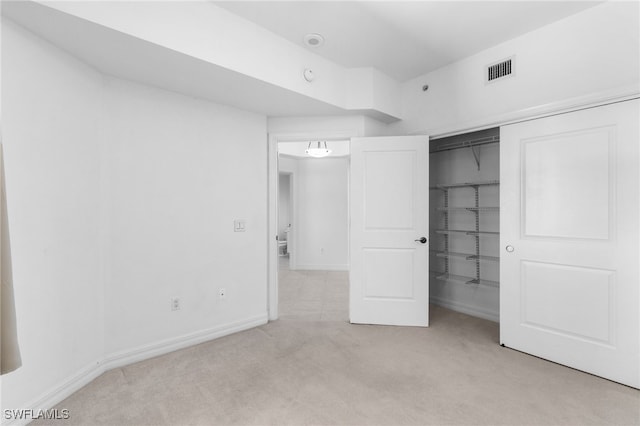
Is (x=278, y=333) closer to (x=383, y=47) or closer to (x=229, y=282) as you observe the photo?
(x=229, y=282)

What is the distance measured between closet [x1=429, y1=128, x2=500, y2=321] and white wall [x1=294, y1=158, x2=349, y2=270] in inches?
92.3

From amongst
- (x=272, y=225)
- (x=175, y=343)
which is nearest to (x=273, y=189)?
(x=272, y=225)

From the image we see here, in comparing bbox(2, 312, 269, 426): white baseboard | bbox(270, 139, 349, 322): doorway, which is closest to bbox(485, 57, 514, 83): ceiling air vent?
bbox(2, 312, 269, 426): white baseboard

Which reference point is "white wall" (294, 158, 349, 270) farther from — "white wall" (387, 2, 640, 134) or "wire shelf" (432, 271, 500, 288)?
"white wall" (387, 2, 640, 134)

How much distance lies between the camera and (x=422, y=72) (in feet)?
10.9

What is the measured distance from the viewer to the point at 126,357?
8.15ft

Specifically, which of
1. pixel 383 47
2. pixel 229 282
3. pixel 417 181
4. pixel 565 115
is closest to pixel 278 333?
pixel 229 282

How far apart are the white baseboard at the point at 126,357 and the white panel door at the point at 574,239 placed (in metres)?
2.57

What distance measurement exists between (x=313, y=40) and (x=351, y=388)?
2.77 m

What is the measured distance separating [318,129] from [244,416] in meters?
2.73

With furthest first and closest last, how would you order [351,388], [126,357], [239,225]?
[239,225] → [126,357] → [351,388]

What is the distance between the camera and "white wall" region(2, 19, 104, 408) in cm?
175

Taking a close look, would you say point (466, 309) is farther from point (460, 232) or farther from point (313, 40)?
point (313, 40)

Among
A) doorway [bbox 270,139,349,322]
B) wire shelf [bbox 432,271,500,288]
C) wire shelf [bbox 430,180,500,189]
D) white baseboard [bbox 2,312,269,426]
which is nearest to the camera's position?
white baseboard [bbox 2,312,269,426]
